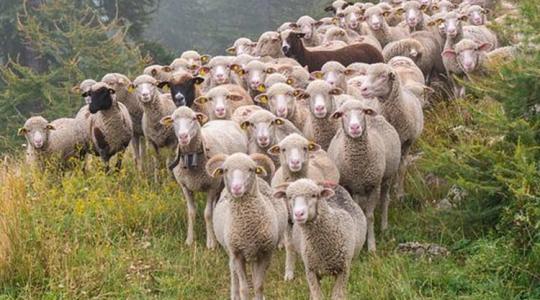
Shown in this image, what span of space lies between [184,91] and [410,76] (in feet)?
11.0

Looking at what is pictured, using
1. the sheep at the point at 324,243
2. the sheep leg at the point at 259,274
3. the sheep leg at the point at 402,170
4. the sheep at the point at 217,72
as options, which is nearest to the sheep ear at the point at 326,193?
the sheep at the point at 324,243

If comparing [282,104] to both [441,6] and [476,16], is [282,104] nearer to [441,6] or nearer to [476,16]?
[476,16]

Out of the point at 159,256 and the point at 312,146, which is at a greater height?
the point at 312,146

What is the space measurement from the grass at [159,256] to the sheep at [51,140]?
1.26 m

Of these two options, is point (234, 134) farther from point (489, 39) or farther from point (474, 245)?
point (489, 39)

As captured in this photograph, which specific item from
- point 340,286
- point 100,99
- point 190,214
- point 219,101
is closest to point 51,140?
point 100,99

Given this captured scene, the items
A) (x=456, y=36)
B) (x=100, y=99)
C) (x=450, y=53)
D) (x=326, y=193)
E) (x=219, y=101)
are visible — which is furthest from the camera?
(x=456, y=36)

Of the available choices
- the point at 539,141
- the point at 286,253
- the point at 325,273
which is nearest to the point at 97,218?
the point at 286,253

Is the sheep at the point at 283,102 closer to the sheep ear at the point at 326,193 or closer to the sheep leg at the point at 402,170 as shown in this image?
the sheep leg at the point at 402,170

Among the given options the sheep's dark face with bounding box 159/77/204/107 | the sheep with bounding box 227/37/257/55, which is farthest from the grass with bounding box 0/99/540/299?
the sheep with bounding box 227/37/257/55

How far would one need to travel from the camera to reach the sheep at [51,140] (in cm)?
1057

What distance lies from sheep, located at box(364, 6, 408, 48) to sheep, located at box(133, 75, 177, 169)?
19.0 feet

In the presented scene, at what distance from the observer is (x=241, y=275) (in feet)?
21.3

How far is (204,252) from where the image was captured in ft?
26.5
